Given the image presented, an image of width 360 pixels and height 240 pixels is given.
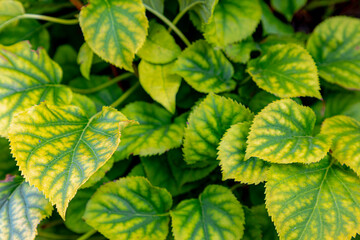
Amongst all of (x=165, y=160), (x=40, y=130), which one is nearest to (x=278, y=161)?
(x=165, y=160)

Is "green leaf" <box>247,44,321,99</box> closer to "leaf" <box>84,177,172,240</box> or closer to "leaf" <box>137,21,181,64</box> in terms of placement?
"leaf" <box>137,21,181,64</box>

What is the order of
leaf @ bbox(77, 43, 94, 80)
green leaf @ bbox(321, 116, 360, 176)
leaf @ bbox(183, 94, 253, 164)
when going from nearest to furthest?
1. green leaf @ bbox(321, 116, 360, 176)
2. leaf @ bbox(183, 94, 253, 164)
3. leaf @ bbox(77, 43, 94, 80)

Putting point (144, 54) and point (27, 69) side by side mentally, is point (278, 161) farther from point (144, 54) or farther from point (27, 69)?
point (27, 69)

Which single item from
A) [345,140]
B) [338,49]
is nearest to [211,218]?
[345,140]

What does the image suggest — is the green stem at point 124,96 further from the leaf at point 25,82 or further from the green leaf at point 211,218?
the green leaf at point 211,218

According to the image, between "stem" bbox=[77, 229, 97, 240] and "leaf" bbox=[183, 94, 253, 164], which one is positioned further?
"stem" bbox=[77, 229, 97, 240]

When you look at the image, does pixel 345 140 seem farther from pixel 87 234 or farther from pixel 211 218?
pixel 87 234

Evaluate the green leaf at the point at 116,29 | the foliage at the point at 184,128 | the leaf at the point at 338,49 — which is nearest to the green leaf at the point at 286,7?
the foliage at the point at 184,128

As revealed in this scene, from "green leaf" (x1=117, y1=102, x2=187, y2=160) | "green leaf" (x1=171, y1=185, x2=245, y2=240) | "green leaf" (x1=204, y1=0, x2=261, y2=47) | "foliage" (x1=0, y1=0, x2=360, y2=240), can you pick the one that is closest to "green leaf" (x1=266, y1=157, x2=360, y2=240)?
"foliage" (x1=0, y1=0, x2=360, y2=240)
